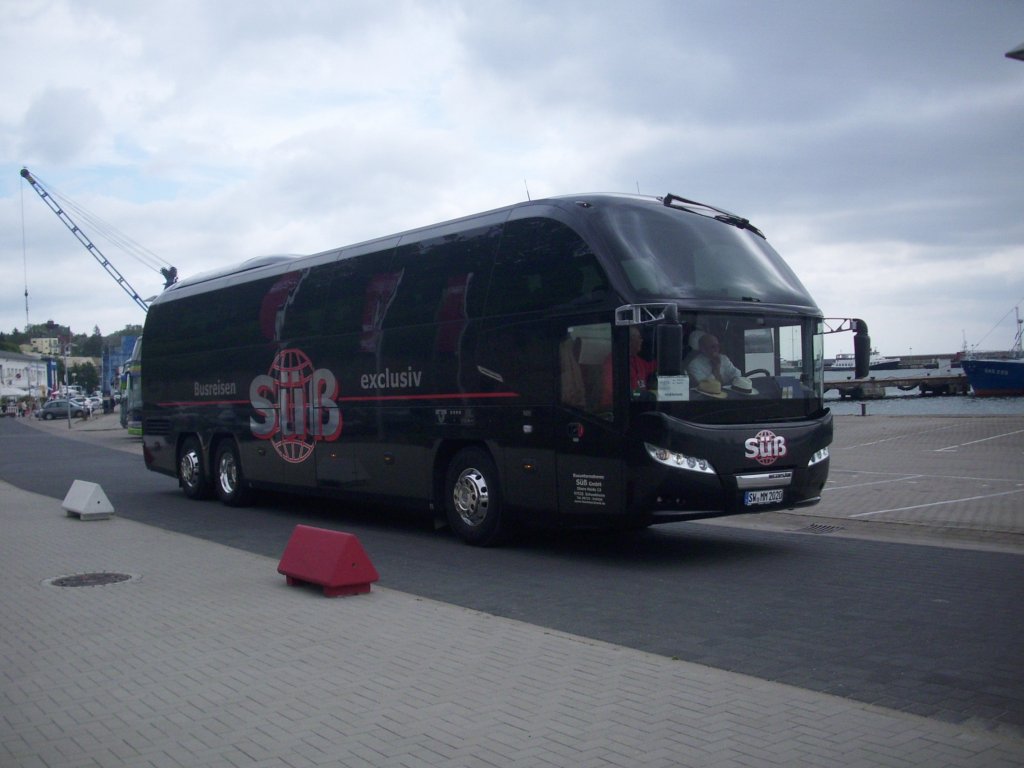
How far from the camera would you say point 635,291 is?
9.87 metres

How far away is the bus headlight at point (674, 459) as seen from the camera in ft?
31.9

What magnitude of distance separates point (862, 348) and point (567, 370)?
147 inches

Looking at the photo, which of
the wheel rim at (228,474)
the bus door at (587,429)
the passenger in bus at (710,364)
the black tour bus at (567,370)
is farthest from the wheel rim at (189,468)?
the passenger in bus at (710,364)

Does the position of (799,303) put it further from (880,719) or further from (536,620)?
(880,719)

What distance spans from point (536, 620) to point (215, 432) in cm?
1136

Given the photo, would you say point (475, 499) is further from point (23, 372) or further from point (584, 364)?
point (23, 372)

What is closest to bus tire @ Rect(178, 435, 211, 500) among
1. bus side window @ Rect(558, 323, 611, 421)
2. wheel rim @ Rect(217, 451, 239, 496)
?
wheel rim @ Rect(217, 451, 239, 496)

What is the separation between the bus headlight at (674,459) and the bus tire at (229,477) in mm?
9379

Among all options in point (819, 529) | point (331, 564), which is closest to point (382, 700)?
point (331, 564)

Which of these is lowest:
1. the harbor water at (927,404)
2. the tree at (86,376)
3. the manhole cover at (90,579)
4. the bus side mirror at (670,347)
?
the harbor water at (927,404)

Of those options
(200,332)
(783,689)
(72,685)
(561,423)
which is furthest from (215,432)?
(783,689)

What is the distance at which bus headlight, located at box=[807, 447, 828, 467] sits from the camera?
1070 centimetres

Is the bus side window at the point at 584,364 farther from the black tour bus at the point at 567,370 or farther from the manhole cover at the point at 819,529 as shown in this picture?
the manhole cover at the point at 819,529

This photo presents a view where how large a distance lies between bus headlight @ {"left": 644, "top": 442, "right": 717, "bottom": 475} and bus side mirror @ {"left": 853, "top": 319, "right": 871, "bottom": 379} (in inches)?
117
